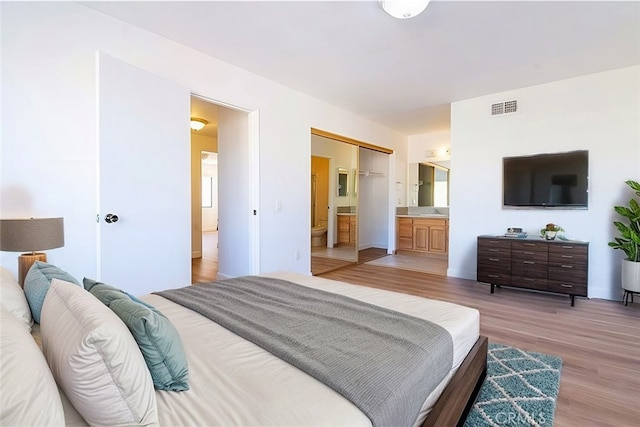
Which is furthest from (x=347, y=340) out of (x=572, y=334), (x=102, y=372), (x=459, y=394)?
(x=572, y=334)

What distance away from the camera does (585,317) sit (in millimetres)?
3010

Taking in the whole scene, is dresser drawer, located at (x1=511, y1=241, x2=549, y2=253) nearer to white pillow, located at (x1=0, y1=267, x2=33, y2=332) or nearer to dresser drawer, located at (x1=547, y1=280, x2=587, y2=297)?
dresser drawer, located at (x1=547, y1=280, x2=587, y2=297)

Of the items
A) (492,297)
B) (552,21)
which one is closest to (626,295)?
(492,297)

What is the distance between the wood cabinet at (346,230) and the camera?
292 inches

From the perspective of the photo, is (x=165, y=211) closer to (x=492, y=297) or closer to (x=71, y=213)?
(x=71, y=213)

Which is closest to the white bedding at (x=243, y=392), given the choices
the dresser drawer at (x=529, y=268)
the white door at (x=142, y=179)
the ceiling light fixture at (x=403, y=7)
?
the white door at (x=142, y=179)

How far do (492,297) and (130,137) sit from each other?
404cm

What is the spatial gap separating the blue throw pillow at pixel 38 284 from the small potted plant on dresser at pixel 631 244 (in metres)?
4.61

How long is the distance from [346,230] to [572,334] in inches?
203

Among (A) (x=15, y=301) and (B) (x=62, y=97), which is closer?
(A) (x=15, y=301)

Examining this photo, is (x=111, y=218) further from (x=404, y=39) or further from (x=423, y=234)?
(x=423, y=234)

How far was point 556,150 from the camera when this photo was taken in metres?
3.87

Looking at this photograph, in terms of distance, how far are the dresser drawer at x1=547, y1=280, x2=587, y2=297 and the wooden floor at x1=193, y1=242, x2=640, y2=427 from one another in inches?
5.8

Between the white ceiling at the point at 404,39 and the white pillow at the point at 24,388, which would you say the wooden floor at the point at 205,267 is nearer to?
the white ceiling at the point at 404,39
